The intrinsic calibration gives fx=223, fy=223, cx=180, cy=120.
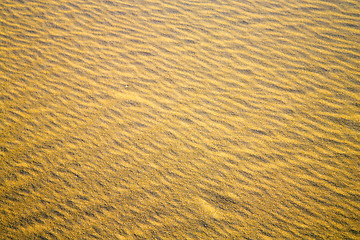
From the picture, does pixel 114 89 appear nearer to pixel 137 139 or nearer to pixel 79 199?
pixel 137 139

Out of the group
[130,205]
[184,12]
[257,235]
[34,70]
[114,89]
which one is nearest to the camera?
[257,235]

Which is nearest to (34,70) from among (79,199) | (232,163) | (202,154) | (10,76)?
(10,76)

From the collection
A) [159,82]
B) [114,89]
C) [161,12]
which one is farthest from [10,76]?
[161,12]

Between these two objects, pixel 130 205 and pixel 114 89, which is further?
pixel 114 89

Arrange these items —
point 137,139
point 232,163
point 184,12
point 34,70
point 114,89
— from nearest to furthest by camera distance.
A: point 232,163 → point 137,139 → point 114,89 → point 34,70 → point 184,12

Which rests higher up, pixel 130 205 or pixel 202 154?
pixel 202 154

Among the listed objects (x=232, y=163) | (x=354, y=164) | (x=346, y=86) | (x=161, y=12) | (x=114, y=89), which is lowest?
(x=232, y=163)
